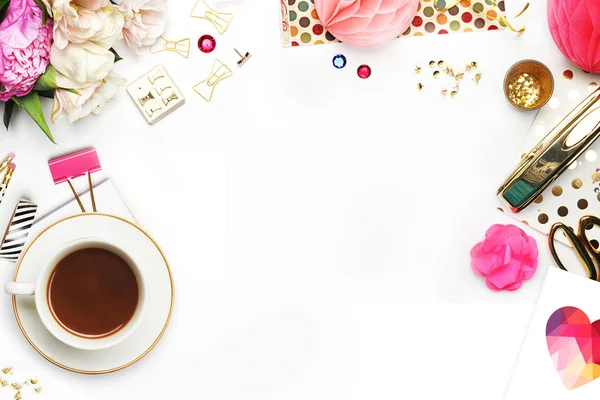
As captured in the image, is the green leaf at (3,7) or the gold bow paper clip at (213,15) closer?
the green leaf at (3,7)

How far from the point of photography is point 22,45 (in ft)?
1.91

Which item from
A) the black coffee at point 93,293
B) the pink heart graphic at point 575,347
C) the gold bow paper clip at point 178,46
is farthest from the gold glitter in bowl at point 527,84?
the black coffee at point 93,293

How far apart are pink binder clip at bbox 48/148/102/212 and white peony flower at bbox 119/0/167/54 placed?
14 centimetres

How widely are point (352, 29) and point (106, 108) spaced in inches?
11.9

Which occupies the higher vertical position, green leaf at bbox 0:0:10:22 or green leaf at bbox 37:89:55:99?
green leaf at bbox 0:0:10:22

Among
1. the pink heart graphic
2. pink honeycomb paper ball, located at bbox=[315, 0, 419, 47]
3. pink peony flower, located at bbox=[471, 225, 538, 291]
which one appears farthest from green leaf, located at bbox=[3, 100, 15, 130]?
the pink heart graphic

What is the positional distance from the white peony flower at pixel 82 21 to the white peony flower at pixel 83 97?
0.04m

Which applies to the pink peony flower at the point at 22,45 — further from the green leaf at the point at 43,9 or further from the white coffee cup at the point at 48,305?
the white coffee cup at the point at 48,305

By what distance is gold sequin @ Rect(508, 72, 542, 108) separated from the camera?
69cm

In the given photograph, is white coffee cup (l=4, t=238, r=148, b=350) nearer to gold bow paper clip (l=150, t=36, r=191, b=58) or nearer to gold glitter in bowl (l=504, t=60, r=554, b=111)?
gold bow paper clip (l=150, t=36, r=191, b=58)

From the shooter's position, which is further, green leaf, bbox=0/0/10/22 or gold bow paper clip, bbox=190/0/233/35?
gold bow paper clip, bbox=190/0/233/35

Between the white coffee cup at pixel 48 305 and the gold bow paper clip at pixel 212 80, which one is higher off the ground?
the gold bow paper clip at pixel 212 80

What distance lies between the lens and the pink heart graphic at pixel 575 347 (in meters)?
0.69

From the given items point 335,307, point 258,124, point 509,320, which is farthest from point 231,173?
point 509,320
